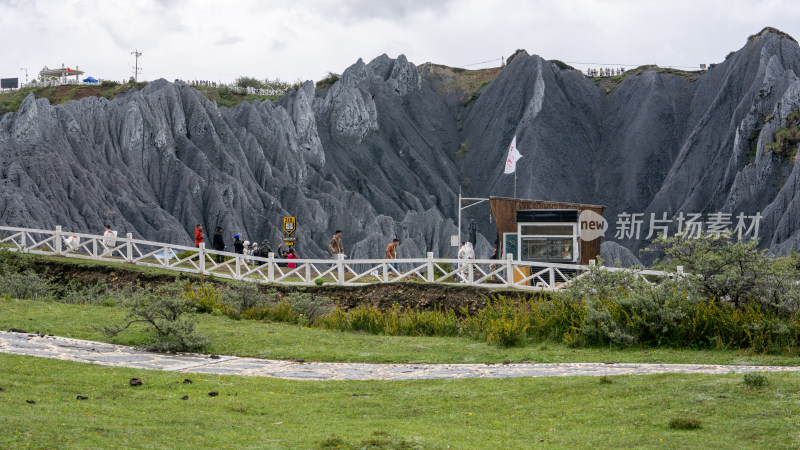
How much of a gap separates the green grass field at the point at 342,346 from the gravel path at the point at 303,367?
0.53 metres

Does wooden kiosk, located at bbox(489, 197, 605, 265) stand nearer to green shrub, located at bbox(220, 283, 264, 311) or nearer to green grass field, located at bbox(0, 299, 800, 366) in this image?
green shrub, located at bbox(220, 283, 264, 311)

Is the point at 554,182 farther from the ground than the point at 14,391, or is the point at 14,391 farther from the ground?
the point at 554,182

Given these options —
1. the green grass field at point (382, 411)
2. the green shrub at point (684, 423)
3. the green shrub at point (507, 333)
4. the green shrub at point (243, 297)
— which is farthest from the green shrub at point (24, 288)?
the green shrub at point (684, 423)

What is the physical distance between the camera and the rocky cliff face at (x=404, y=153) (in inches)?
2441

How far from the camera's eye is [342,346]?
15.5m

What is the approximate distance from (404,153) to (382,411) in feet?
288

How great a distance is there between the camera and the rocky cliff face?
203 feet

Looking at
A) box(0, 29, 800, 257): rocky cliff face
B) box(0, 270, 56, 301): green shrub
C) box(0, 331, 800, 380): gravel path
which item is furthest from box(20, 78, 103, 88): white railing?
box(0, 331, 800, 380): gravel path

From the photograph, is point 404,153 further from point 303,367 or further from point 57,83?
point 303,367

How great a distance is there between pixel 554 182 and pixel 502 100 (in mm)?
18199

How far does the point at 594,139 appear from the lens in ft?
319

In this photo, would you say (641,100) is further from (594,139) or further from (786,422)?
(786,422)

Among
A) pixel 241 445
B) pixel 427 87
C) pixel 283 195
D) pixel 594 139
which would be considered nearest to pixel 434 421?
pixel 241 445

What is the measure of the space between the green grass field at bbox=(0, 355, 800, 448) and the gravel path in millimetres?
777
